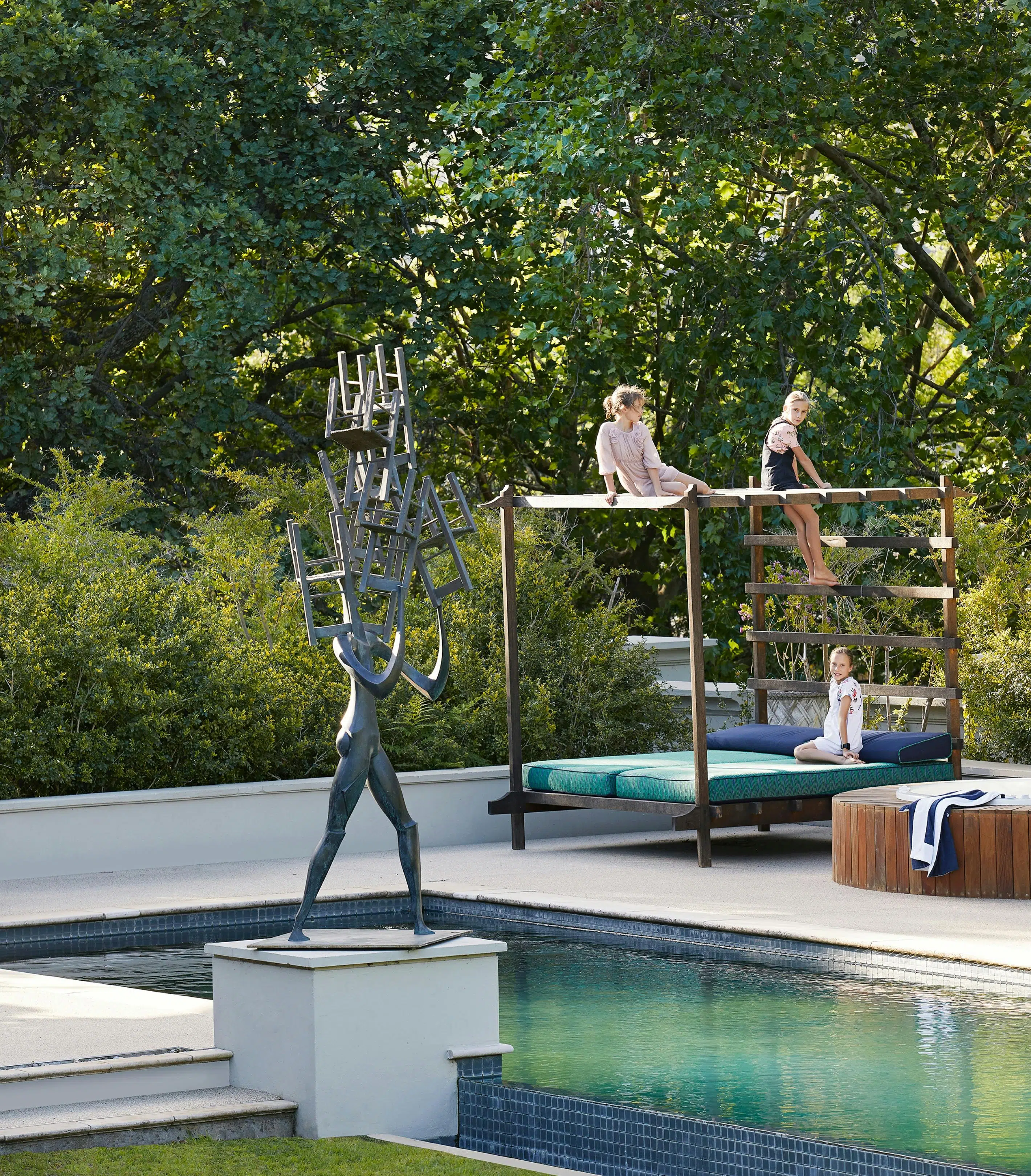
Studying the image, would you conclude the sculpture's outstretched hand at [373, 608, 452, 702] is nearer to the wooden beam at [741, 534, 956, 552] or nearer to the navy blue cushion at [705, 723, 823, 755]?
the wooden beam at [741, 534, 956, 552]

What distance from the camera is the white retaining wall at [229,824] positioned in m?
10.3

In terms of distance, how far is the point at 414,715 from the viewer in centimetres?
1188

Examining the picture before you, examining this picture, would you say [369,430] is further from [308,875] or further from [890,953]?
[890,953]

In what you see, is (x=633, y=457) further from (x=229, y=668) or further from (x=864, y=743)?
(x=229, y=668)

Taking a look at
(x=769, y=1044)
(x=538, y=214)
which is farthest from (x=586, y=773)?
(x=538, y=214)

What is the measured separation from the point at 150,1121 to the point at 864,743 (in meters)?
6.68

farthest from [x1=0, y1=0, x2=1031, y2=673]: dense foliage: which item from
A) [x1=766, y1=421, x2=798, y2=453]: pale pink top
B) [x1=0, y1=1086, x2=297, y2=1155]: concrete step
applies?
[x1=0, y1=1086, x2=297, y2=1155]: concrete step

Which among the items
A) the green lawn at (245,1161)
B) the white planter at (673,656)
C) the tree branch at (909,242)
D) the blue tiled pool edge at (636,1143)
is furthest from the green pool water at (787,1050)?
the tree branch at (909,242)

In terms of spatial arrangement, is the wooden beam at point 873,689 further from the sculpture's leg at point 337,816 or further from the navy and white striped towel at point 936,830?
the sculpture's leg at point 337,816

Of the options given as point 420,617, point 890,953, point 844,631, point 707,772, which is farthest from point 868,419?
point 890,953

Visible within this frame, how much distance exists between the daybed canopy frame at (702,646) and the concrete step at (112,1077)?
4.77 meters

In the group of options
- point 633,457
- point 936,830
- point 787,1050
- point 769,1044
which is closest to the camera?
point 787,1050

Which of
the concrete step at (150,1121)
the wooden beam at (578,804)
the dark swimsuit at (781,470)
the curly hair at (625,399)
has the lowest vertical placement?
the concrete step at (150,1121)

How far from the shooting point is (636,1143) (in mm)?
5332
